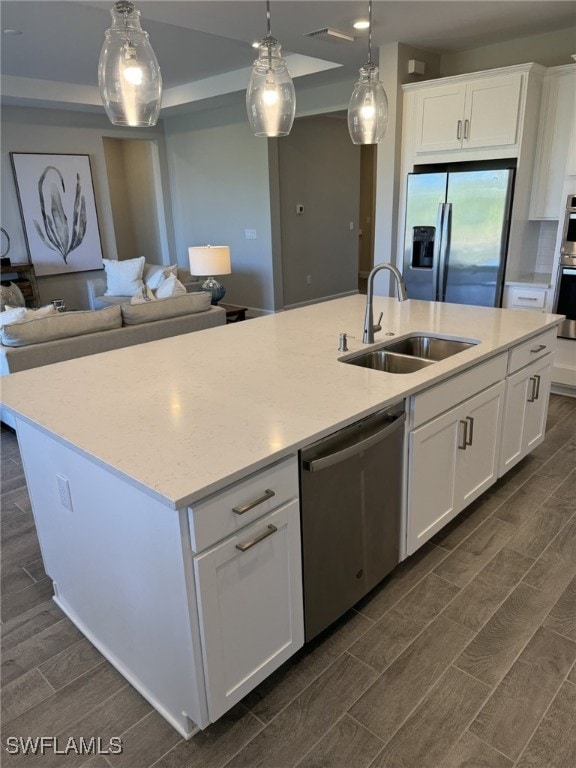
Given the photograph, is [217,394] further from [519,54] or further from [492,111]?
[519,54]

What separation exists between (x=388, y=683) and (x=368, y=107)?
242 centimetres

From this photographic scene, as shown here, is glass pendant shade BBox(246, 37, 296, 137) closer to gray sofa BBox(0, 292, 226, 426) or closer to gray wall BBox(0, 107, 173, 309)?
gray sofa BBox(0, 292, 226, 426)

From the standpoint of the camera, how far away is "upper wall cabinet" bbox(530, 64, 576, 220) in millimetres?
3885

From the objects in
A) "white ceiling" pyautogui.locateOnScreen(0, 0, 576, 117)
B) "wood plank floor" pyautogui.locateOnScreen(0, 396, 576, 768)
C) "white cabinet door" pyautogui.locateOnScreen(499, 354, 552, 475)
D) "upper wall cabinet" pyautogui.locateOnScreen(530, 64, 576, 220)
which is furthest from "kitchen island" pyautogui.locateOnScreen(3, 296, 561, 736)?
"white ceiling" pyautogui.locateOnScreen(0, 0, 576, 117)

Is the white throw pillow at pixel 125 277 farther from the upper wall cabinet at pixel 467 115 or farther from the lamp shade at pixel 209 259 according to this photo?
the upper wall cabinet at pixel 467 115

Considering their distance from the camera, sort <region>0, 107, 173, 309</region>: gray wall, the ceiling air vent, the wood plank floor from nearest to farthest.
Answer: the wood plank floor, the ceiling air vent, <region>0, 107, 173, 309</region>: gray wall

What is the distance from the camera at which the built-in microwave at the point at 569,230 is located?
12.7 ft

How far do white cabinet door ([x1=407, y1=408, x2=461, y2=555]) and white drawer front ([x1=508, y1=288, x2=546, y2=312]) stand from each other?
2.42 meters

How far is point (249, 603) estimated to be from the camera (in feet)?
5.04

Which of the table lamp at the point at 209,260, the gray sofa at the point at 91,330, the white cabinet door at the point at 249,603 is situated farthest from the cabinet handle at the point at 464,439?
the table lamp at the point at 209,260

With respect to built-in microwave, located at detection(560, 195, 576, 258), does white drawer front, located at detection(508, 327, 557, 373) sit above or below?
below

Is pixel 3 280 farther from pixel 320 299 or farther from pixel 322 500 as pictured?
pixel 322 500

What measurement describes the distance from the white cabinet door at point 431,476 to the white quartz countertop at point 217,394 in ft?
0.75

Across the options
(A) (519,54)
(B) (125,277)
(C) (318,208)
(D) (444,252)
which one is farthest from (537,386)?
(C) (318,208)
